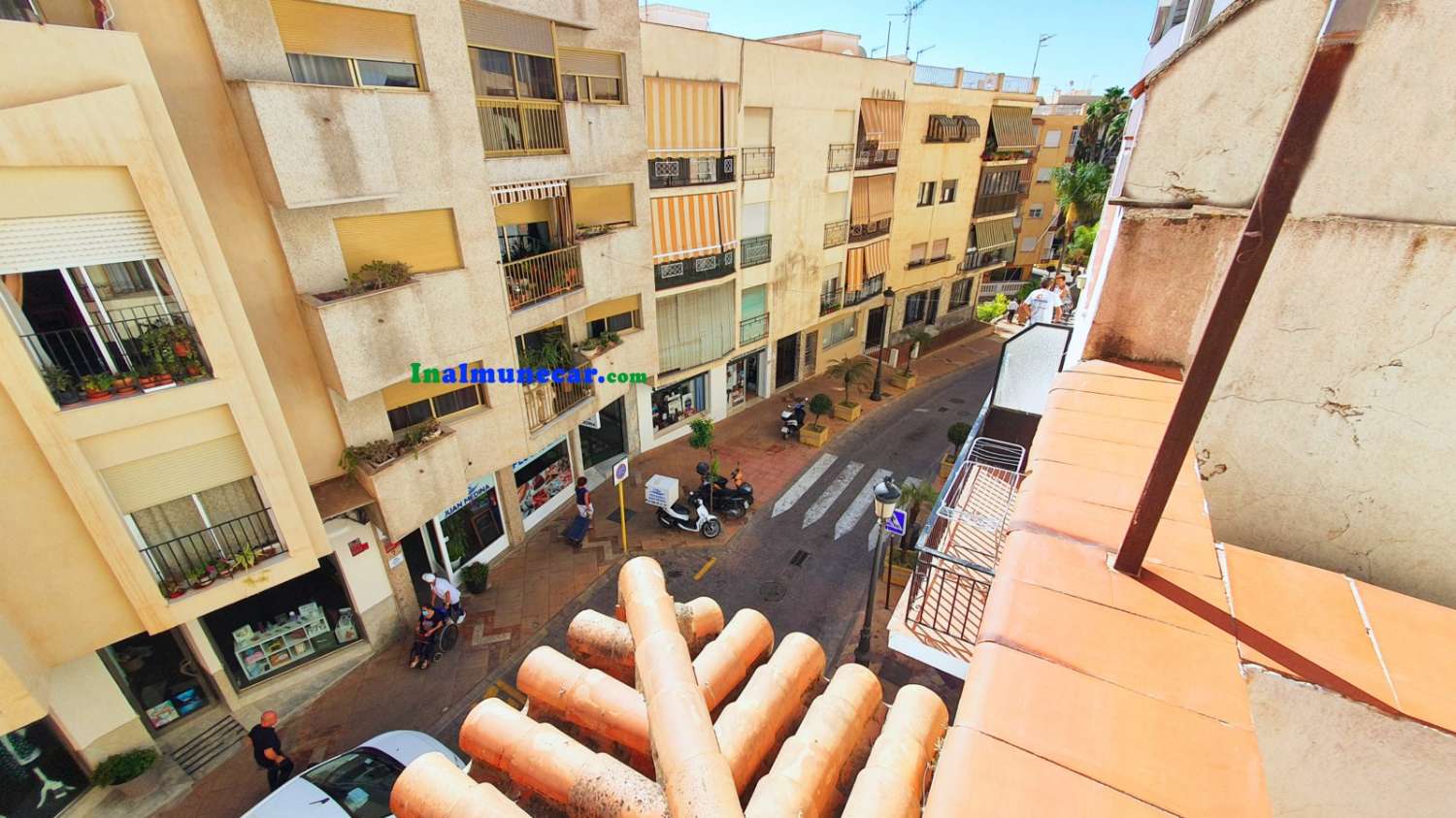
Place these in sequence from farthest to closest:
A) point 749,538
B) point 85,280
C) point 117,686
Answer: point 749,538 < point 117,686 < point 85,280

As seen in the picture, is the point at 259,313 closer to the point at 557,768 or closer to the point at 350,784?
the point at 350,784

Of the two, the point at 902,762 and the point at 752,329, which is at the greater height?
the point at 902,762

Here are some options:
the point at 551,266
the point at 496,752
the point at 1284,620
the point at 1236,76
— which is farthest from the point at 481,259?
the point at 1284,620

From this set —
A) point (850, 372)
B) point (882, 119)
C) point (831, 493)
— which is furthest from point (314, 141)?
point (882, 119)

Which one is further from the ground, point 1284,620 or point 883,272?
point 1284,620

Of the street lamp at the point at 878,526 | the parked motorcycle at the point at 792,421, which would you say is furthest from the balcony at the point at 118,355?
the parked motorcycle at the point at 792,421

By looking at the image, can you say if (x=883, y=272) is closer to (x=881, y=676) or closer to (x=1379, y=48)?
(x=881, y=676)

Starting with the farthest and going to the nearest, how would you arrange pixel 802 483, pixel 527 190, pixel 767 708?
pixel 802 483 < pixel 527 190 < pixel 767 708

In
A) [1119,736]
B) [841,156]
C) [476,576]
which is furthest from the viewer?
[841,156]
